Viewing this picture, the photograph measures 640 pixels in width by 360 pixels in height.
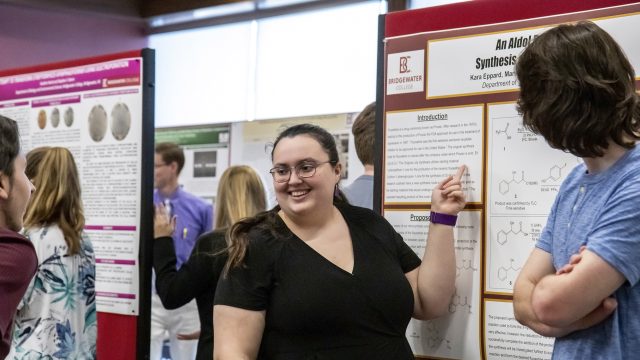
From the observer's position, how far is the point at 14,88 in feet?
11.7

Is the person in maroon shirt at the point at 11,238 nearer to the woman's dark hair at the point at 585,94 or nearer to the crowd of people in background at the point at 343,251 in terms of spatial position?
the crowd of people in background at the point at 343,251

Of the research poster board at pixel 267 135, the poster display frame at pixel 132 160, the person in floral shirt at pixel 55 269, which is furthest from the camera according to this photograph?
the research poster board at pixel 267 135

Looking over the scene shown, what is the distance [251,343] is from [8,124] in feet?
2.59

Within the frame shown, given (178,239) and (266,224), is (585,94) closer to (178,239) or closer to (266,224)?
(266,224)

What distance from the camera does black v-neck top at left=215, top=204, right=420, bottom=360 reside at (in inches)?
78.4

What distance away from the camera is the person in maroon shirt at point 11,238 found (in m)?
1.68

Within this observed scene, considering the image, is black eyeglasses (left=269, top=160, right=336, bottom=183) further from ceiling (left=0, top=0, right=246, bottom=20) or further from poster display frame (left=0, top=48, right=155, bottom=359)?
ceiling (left=0, top=0, right=246, bottom=20)

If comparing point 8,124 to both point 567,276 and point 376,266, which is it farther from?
point 567,276

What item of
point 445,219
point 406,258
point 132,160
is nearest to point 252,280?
point 406,258

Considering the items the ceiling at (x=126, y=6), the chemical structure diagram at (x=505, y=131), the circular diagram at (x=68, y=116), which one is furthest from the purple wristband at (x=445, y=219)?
the ceiling at (x=126, y=6)

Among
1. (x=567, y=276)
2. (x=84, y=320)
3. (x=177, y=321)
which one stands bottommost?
(x=177, y=321)

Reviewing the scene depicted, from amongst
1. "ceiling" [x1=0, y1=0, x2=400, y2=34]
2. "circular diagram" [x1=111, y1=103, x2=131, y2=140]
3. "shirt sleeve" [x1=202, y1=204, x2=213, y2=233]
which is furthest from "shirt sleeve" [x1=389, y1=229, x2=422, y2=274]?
"ceiling" [x1=0, y1=0, x2=400, y2=34]

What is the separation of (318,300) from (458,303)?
0.45 meters

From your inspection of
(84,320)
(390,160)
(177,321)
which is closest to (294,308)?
(390,160)
